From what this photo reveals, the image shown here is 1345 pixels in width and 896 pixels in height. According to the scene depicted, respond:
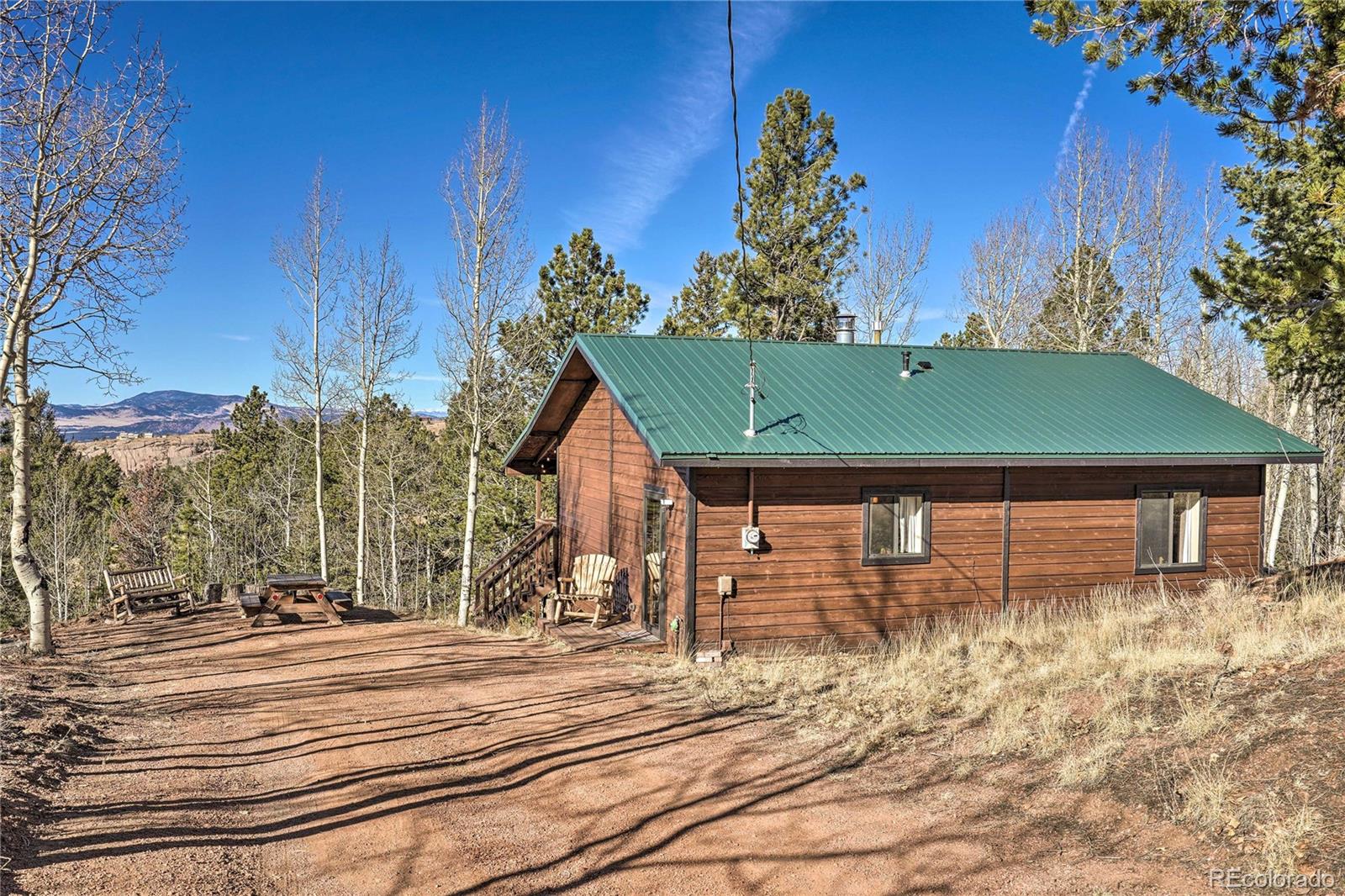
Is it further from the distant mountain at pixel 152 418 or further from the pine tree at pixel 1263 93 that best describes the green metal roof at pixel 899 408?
the distant mountain at pixel 152 418

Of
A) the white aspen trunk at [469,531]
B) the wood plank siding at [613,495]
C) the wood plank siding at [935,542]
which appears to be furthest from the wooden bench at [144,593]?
the wood plank siding at [935,542]

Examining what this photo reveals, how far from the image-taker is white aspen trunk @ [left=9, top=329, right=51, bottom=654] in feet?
35.9

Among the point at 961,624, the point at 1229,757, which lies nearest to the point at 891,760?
the point at 1229,757

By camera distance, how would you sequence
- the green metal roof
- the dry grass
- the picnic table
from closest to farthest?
the dry grass, the green metal roof, the picnic table

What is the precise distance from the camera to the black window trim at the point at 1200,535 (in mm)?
13016

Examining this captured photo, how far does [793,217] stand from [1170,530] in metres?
19.9

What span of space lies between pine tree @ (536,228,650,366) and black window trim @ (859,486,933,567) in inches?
732

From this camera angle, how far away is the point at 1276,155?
9.05 metres

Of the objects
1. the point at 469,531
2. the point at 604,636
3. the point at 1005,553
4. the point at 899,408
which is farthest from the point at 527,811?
the point at 469,531

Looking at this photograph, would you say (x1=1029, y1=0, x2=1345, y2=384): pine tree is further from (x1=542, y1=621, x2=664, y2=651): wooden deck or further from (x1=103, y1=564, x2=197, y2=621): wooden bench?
(x1=103, y1=564, x2=197, y2=621): wooden bench

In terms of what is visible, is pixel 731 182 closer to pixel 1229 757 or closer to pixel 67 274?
pixel 67 274

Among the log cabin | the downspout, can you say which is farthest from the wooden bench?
the downspout

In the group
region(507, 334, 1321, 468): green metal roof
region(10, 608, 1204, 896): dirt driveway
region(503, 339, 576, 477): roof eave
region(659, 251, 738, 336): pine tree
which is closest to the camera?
region(10, 608, 1204, 896): dirt driveway

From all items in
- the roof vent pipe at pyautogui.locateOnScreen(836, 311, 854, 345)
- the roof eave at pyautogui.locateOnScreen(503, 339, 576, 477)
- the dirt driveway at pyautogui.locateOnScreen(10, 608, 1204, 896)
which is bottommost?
the dirt driveway at pyautogui.locateOnScreen(10, 608, 1204, 896)
